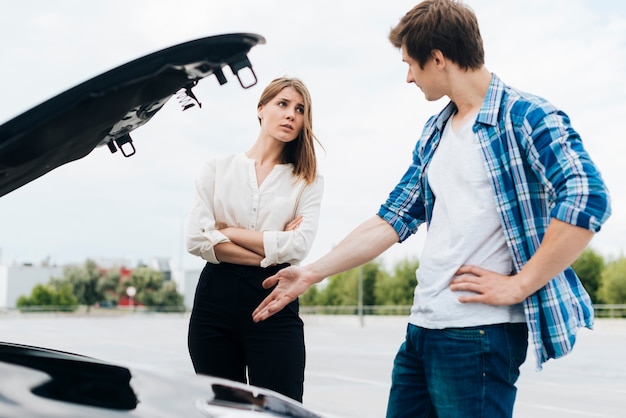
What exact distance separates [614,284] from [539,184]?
4646 centimetres

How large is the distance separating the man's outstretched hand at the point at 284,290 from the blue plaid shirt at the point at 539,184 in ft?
2.63

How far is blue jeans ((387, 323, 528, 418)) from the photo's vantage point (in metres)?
2.34

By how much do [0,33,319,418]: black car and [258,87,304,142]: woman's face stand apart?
1.45 metres

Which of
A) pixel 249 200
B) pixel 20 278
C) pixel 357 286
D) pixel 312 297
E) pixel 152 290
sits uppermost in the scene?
pixel 249 200

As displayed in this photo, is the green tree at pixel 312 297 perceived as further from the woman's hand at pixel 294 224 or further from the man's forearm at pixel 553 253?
the man's forearm at pixel 553 253

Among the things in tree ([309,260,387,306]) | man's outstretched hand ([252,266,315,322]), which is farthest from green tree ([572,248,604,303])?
man's outstretched hand ([252,266,315,322])

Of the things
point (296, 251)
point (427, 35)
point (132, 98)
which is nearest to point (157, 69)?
point (132, 98)

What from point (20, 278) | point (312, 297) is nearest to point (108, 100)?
point (312, 297)

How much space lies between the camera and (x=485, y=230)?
7.86 feet

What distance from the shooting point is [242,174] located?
3.64 meters

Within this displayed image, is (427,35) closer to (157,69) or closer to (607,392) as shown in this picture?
(157,69)

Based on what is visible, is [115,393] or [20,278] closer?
[115,393]

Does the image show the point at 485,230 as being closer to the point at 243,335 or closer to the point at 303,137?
the point at 243,335

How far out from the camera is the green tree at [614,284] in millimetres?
45594
